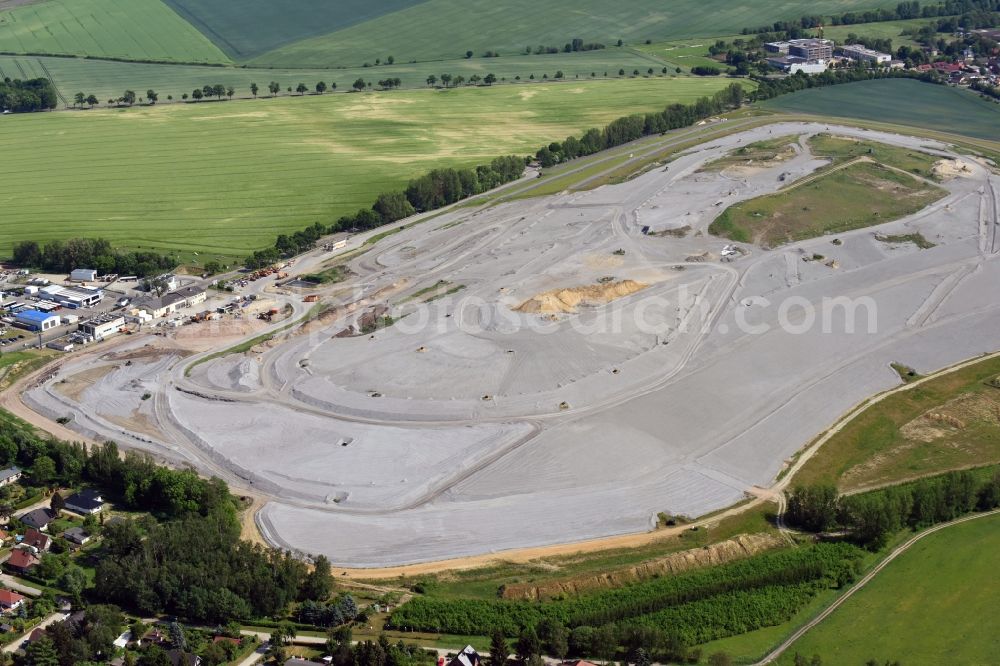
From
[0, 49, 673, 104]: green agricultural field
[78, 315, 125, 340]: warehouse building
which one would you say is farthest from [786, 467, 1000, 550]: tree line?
[0, 49, 673, 104]: green agricultural field

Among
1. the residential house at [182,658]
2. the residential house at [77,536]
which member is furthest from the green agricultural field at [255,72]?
the residential house at [182,658]

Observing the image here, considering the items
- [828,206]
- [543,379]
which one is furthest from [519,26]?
[543,379]

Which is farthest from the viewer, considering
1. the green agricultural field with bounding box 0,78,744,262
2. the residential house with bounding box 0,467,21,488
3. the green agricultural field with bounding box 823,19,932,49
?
the green agricultural field with bounding box 823,19,932,49

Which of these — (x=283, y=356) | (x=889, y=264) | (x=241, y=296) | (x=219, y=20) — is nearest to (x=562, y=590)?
(x=283, y=356)

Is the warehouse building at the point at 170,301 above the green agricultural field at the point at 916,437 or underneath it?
above

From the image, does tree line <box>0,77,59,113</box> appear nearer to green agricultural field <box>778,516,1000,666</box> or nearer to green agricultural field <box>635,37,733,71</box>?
green agricultural field <box>635,37,733,71</box>

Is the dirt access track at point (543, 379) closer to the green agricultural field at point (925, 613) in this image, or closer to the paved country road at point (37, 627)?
the green agricultural field at point (925, 613)
